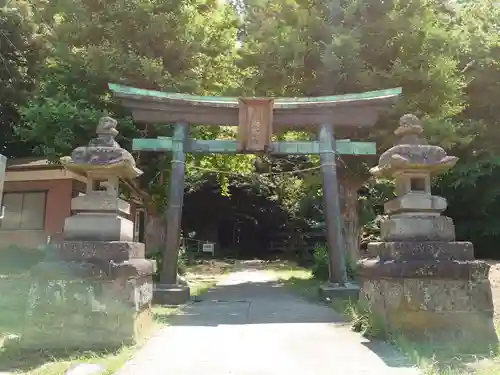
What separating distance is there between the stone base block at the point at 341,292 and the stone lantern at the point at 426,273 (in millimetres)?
3703

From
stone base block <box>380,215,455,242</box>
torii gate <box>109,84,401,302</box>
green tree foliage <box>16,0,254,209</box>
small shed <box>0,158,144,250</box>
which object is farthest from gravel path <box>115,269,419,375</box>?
small shed <box>0,158,144,250</box>

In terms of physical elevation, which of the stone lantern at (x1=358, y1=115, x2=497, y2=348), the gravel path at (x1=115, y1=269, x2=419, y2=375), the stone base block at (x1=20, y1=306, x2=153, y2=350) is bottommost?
the gravel path at (x1=115, y1=269, x2=419, y2=375)

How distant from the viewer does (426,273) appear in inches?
217

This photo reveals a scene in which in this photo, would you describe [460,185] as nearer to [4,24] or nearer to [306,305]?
[306,305]

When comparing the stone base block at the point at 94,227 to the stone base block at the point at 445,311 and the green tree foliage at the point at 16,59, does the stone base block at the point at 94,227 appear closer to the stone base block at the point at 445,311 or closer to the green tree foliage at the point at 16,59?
the stone base block at the point at 445,311

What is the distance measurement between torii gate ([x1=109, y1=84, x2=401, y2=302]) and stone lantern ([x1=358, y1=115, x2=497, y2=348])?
4.32 meters

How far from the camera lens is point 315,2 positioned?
13.6 m

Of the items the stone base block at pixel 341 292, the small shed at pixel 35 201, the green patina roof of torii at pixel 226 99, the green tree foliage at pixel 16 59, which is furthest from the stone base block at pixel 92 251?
the green tree foliage at pixel 16 59

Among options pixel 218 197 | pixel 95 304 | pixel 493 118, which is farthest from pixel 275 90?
pixel 218 197

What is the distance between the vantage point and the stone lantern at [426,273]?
18.0 ft

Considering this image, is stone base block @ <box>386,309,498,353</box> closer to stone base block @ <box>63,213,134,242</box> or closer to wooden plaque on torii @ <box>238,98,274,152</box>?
stone base block @ <box>63,213,134,242</box>

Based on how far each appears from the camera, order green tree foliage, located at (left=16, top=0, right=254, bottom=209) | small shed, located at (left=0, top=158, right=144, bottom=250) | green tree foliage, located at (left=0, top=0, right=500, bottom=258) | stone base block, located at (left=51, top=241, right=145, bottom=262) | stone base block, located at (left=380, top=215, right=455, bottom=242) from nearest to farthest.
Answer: stone base block, located at (left=51, top=241, right=145, bottom=262) < stone base block, located at (left=380, top=215, right=455, bottom=242) < green tree foliage, located at (left=16, top=0, right=254, bottom=209) < green tree foliage, located at (left=0, top=0, right=500, bottom=258) < small shed, located at (left=0, top=158, right=144, bottom=250)

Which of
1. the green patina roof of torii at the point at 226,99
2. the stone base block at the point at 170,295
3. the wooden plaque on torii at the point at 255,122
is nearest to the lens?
the stone base block at the point at 170,295

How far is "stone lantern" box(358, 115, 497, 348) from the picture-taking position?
5.50 meters
